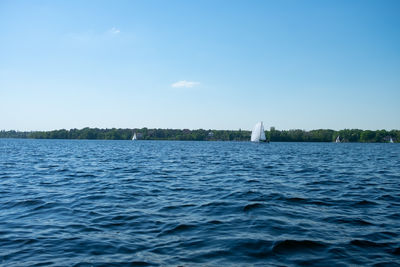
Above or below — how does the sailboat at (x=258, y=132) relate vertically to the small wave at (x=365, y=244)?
above

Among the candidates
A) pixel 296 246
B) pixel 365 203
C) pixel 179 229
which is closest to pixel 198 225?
pixel 179 229

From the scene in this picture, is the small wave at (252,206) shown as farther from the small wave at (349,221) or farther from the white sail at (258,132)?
the white sail at (258,132)

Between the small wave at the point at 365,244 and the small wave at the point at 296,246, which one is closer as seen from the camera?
the small wave at the point at 296,246

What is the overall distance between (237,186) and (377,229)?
28.1ft

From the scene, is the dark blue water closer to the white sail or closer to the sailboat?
the sailboat

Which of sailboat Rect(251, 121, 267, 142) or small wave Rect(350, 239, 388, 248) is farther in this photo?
sailboat Rect(251, 121, 267, 142)

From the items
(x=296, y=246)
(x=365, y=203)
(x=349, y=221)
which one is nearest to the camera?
(x=296, y=246)

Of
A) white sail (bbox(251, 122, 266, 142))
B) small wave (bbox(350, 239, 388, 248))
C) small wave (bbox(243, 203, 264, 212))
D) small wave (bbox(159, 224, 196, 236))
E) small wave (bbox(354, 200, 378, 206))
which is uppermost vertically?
white sail (bbox(251, 122, 266, 142))

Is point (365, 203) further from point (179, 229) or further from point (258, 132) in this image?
point (258, 132)

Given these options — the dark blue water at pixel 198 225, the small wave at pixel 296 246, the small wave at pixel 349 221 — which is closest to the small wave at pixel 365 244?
the dark blue water at pixel 198 225

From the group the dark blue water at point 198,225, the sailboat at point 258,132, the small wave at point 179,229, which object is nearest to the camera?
the dark blue water at point 198,225

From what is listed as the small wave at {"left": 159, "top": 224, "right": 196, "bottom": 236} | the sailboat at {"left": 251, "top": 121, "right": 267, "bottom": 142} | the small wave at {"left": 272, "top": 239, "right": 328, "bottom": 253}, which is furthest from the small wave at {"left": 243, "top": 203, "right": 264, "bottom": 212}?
the sailboat at {"left": 251, "top": 121, "right": 267, "bottom": 142}

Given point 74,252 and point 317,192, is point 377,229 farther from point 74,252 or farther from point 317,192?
point 74,252

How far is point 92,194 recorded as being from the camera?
47.0ft
